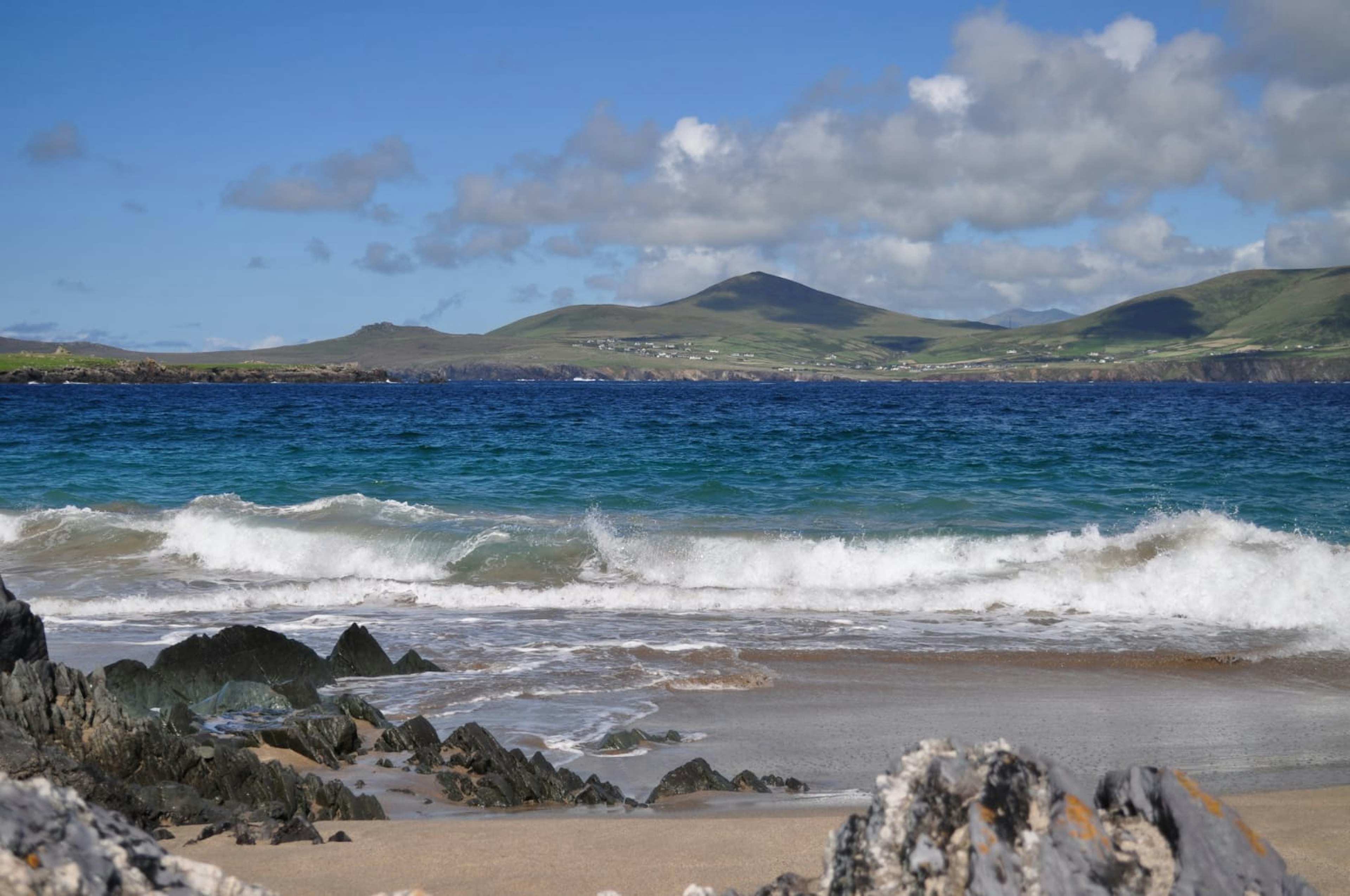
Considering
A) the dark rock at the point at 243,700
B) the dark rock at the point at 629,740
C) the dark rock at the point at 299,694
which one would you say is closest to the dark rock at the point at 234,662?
the dark rock at the point at 299,694

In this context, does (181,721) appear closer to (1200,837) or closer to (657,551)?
(1200,837)

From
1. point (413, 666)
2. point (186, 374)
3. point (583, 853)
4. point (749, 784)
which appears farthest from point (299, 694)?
point (186, 374)

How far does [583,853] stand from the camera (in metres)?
5.34

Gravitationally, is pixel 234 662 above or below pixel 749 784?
above

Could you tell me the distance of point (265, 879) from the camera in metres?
4.79

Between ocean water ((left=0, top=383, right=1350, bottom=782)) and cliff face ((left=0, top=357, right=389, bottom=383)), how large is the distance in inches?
3206

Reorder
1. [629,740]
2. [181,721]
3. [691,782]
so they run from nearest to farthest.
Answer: [691,782] → [181,721] → [629,740]

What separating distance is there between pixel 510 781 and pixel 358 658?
4.46m

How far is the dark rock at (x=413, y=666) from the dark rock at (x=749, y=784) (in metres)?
4.86

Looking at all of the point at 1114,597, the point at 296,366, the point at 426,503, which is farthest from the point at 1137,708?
the point at 296,366

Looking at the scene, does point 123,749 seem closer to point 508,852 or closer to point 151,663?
point 508,852

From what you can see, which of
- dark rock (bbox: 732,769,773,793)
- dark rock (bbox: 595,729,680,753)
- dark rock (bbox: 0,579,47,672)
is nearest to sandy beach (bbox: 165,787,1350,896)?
dark rock (bbox: 732,769,773,793)

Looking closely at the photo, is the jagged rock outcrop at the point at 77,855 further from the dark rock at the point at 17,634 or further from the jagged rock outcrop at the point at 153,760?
the dark rock at the point at 17,634

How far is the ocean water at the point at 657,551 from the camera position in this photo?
12.8 m
